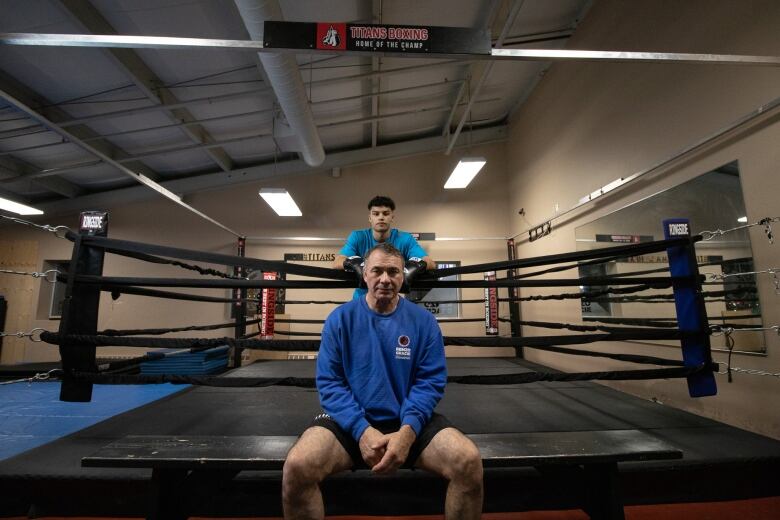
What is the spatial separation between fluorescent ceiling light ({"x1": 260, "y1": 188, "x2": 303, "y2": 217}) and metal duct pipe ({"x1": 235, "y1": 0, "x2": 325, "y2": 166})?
27.0 inches

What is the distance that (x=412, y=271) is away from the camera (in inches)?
69.0

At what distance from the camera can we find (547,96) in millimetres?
4574

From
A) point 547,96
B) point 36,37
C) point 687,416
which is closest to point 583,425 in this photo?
point 687,416

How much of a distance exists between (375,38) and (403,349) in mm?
1471

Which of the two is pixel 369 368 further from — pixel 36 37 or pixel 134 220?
pixel 134 220

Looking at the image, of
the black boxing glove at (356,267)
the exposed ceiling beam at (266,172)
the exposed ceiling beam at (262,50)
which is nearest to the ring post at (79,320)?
the exposed ceiling beam at (262,50)

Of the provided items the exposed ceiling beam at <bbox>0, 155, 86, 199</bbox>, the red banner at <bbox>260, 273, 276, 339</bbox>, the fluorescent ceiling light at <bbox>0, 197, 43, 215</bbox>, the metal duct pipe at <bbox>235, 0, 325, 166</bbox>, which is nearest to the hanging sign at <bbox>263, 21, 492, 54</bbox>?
the metal duct pipe at <bbox>235, 0, 325, 166</bbox>

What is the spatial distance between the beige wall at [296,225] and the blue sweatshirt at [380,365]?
4362 mm

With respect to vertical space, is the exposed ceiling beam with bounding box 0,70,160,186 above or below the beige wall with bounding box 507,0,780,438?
above

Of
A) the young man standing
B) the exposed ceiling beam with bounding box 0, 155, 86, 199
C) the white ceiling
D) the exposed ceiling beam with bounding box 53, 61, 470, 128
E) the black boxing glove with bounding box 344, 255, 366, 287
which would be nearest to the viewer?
the black boxing glove with bounding box 344, 255, 366, 287

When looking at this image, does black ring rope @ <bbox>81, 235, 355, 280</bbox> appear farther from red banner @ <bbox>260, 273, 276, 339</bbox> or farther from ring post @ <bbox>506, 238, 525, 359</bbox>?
ring post @ <bbox>506, 238, 525, 359</bbox>

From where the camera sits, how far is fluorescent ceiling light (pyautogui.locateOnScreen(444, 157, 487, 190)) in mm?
3988

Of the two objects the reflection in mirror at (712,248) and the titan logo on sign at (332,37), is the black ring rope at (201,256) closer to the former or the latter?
the titan logo on sign at (332,37)

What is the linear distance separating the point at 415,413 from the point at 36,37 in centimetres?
231
